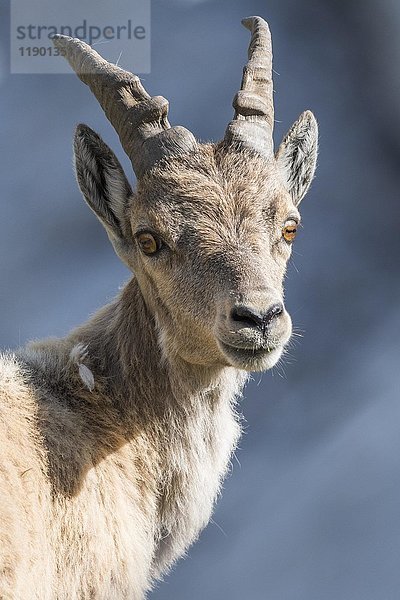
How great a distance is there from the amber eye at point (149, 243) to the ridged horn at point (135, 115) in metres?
0.74

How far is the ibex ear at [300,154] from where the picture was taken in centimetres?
990

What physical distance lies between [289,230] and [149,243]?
1.31m

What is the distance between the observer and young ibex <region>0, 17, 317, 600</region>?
25.1 feet

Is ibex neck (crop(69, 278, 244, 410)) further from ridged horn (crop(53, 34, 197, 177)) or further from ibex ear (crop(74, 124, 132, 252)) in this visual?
ridged horn (crop(53, 34, 197, 177))

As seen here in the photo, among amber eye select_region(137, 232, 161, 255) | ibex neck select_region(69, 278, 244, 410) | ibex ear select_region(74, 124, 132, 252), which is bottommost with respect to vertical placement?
ibex neck select_region(69, 278, 244, 410)

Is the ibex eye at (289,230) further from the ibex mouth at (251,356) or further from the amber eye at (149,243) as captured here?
the ibex mouth at (251,356)

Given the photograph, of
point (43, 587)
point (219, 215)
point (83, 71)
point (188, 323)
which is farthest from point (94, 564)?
point (83, 71)

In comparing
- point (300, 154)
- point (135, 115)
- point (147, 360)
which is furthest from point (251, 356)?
point (300, 154)

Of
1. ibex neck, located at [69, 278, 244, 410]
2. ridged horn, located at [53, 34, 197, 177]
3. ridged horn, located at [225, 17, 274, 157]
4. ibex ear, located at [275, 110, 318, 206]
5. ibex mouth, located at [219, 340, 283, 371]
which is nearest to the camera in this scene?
ibex mouth, located at [219, 340, 283, 371]

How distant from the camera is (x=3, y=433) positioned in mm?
7770

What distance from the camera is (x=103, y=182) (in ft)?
30.7

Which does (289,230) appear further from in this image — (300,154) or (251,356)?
(251,356)

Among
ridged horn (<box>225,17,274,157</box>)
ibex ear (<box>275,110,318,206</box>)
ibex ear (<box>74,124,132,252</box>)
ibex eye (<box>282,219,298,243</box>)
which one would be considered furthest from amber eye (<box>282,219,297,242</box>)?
ibex ear (<box>74,124,132,252</box>)

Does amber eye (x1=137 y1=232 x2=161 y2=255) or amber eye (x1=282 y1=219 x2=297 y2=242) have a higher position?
amber eye (x1=282 y1=219 x2=297 y2=242)
